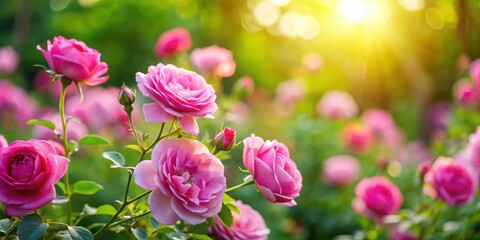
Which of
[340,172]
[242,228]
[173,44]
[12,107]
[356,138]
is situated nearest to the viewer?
[242,228]

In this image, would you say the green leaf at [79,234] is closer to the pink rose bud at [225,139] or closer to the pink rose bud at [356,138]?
the pink rose bud at [225,139]

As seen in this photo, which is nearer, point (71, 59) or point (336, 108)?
point (71, 59)

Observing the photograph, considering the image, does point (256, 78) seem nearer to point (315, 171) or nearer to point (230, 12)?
point (230, 12)

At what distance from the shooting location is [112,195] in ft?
7.68

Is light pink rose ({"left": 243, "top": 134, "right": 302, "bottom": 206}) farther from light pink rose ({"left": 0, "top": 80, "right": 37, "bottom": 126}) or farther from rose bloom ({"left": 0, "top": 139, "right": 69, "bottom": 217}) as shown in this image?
light pink rose ({"left": 0, "top": 80, "right": 37, "bottom": 126})

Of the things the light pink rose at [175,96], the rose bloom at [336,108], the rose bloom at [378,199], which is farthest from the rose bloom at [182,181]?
the rose bloom at [336,108]

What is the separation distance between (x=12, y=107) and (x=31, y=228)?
2.57 meters

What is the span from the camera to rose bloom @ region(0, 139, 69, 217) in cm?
84

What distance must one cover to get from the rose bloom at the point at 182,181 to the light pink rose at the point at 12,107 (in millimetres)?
2589

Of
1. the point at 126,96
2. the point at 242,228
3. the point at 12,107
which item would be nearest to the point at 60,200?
the point at 126,96

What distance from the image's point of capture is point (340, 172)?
2822mm

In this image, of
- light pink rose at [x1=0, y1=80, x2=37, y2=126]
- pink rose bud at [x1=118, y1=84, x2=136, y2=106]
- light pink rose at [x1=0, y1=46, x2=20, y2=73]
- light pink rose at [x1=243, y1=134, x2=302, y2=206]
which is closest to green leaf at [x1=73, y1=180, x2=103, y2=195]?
pink rose bud at [x1=118, y1=84, x2=136, y2=106]

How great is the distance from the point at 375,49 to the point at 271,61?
8.13ft

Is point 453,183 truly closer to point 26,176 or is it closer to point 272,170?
point 272,170
